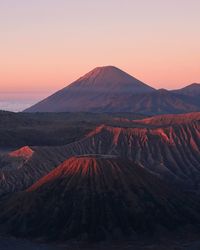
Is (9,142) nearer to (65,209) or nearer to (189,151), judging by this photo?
(189,151)

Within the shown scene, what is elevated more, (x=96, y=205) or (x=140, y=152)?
(x=96, y=205)

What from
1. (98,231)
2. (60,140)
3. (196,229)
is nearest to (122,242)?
(98,231)

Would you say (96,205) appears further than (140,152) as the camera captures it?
No

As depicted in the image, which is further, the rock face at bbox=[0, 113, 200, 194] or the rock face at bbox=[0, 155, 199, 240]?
the rock face at bbox=[0, 113, 200, 194]

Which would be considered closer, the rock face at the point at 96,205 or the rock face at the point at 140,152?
the rock face at the point at 96,205
